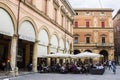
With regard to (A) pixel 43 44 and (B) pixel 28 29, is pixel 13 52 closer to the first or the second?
(B) pixel 28 29

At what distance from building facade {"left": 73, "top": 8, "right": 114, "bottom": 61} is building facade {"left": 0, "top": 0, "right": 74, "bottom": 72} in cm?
2291

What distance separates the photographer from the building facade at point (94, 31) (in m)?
56.6

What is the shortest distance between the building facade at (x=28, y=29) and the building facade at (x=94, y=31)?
22912 millimetres

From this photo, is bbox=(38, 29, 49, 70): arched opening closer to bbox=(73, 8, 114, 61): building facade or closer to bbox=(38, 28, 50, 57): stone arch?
bbox=(38, 28, 50, 57): stone arch

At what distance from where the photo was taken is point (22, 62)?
91.6ft

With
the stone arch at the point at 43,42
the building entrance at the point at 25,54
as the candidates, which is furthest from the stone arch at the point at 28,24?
the building entrance at the point at 25,54

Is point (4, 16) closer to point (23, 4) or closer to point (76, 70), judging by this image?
point (23, 4)

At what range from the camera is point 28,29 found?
2102 cm

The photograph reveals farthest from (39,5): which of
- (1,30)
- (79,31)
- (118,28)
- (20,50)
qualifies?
(118,28)

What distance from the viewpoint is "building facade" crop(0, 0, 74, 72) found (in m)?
17.5

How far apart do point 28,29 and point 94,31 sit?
1501 inches

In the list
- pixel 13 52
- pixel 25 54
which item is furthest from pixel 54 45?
pixel 13 52

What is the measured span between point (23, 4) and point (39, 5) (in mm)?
4435

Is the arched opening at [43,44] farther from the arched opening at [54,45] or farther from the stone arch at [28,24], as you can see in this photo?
the arched opening at [54,45]
